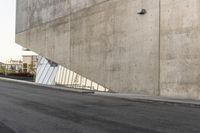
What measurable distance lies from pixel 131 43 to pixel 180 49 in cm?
507

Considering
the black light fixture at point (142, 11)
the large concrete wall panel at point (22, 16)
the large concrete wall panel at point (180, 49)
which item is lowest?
the large concrete wall panel at point (180, 49)

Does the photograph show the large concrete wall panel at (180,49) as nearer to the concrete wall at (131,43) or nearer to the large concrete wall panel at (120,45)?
the concrete wall at (131,43)

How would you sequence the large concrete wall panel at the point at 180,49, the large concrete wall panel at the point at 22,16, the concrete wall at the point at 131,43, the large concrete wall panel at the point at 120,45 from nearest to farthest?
the large concrete wall panel at the point at 180,49, the concrete wall at the point at 131,43, the large concrete wall panel at the point at 120,45, the large concrete wall panel at the point at 22,16

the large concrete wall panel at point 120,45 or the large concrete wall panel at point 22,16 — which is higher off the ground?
the large concrete wall panel at point 22,16

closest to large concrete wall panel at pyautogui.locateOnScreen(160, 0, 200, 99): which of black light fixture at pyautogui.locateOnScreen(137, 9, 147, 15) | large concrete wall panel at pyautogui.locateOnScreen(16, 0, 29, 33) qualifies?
black light fixture at pyautogui.locateOnScreen(137, 9, 147, 15)

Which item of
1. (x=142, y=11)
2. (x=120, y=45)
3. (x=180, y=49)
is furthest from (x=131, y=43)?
(x=180, y=49)

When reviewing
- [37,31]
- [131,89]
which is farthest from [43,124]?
[37,31]

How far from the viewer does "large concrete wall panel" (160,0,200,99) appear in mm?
23484

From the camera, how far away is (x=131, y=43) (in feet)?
95.0

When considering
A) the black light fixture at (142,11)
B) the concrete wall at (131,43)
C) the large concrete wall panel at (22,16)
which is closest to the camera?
the concrete wall at (131,43)

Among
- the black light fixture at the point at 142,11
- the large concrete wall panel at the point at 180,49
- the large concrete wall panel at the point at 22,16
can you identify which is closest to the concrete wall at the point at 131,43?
the large concrete wall panel at the point at 180,49

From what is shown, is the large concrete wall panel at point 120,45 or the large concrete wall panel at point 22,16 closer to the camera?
the large concrete wall panel at point 120,45

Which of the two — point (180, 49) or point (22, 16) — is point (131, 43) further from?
point (22, 16)

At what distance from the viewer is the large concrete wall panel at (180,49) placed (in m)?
23.5
